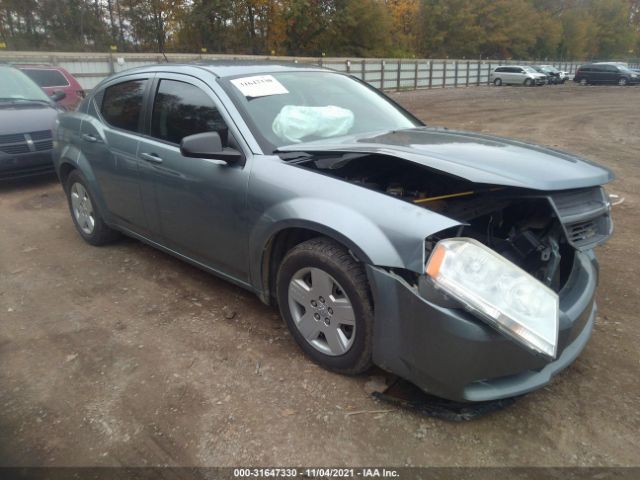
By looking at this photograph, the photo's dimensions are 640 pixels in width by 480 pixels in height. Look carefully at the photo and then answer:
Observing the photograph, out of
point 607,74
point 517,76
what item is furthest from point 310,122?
point 607,74

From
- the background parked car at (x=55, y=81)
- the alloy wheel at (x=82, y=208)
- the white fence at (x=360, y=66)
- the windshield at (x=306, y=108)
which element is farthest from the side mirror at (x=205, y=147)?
the background parked car at (x=55, y=81)

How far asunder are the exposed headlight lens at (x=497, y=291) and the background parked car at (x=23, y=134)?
6533mm

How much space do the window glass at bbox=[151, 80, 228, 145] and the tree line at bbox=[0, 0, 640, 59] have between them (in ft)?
86.5

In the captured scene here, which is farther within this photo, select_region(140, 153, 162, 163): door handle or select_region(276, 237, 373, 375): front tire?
select_region(140, 153, 162, 163): door handle

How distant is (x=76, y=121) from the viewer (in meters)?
4.48

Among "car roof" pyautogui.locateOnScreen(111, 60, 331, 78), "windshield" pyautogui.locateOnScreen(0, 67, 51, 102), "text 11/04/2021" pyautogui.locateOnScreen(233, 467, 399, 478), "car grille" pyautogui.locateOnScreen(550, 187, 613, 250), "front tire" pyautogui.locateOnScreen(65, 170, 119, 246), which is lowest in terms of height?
"text 11/04/2021" pyautogui.locateOnScreen(233, 467, 399, 478)

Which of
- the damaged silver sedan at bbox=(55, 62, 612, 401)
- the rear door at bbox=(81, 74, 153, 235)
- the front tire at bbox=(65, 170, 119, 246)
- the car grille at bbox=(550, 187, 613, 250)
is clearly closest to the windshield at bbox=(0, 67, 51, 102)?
the front tire at bbox=(65, 170, 119, 246)

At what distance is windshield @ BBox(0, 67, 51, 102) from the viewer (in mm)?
7340

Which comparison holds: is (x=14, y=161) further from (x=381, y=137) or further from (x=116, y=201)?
(x=381, y=137)

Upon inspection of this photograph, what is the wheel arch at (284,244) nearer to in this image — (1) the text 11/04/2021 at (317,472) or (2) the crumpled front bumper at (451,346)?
(2) the crumpled front bumper at (451,346)

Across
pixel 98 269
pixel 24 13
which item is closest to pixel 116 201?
pixel 98 269

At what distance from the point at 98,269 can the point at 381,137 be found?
Answer: 2719 millimetres

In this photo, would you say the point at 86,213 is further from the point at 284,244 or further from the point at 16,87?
the point at 16,87

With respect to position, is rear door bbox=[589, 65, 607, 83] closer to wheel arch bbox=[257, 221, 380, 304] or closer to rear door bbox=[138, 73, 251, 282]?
rear door bbox=[138, 73, 251, 282]
